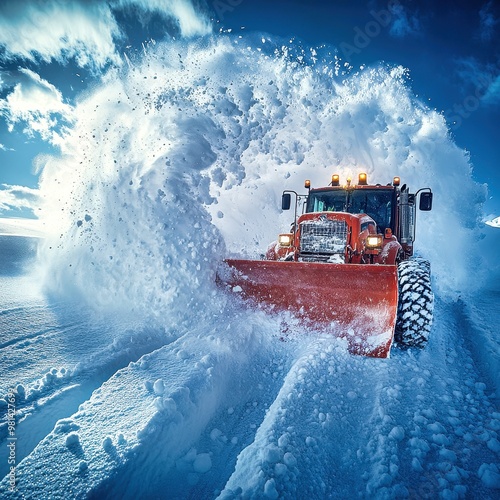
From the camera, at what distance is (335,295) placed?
12.2 feet

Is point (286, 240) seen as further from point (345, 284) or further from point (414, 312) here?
point (414, 312)

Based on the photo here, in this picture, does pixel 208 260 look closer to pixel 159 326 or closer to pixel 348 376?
pixel 159 326

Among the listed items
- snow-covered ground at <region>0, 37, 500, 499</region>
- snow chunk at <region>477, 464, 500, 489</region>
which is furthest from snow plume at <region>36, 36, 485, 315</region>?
snow chunk at <region>477, 464, 500, 489</region>

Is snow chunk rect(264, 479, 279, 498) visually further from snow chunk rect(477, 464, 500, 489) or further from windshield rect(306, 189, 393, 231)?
windshield rect(306, 189, 393, 231)

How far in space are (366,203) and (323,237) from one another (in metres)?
1.74

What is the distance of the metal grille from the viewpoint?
466 centimetres

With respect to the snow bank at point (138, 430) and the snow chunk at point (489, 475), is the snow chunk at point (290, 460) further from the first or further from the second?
the snow chunk at point (489, 475)

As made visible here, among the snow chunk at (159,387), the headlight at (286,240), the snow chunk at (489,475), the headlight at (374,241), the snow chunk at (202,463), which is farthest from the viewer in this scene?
the headlight at (286,240)

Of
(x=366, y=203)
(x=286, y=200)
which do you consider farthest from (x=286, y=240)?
(x=366, y=203)

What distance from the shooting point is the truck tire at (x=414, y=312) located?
3.50 meters

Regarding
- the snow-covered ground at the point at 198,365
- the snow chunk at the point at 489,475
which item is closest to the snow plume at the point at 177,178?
the snow-covered ground at the point at 198,365

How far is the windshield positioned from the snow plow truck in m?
0.42

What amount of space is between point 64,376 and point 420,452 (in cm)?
293

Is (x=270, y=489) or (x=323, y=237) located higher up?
(x=323, y=237)
